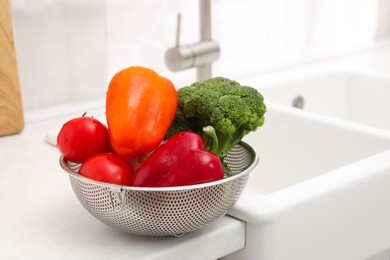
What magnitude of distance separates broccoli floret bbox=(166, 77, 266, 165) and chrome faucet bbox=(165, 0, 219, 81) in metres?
0.49

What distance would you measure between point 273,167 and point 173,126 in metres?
0.57

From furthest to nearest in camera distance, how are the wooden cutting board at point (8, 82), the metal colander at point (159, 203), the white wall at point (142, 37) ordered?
the white wall at point (142, 37)
the wooden cutting board at point (8, 82)
the metal colander at point (159, 203)

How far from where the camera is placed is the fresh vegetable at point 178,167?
29.1 inches

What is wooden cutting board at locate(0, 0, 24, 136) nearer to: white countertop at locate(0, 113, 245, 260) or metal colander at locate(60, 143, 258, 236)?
white countertop at locate(0, 113, 245, 260)

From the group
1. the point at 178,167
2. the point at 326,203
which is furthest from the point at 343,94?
the point at 178,167

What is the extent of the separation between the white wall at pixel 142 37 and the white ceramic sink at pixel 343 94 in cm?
16

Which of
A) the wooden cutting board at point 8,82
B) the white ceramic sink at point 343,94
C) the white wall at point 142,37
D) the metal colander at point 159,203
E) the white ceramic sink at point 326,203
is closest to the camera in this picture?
the metal colander at point 159,203

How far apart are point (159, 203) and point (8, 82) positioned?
0.55 meters

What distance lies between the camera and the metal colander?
0.74 metres

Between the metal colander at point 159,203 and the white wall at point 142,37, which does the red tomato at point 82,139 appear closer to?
the metal colander at point 159,203

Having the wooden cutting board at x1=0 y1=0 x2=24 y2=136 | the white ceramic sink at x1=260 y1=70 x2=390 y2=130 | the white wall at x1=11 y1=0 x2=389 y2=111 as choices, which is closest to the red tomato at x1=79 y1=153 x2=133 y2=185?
the wooden cutting board at x1=0 y1=0 x2=24 y2=136

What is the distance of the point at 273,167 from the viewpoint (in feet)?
4.54

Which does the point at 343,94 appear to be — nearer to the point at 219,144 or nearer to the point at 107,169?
the point at 219,144

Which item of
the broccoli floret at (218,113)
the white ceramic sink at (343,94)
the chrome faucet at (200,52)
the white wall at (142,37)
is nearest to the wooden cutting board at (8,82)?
the white wall at (142,37)
